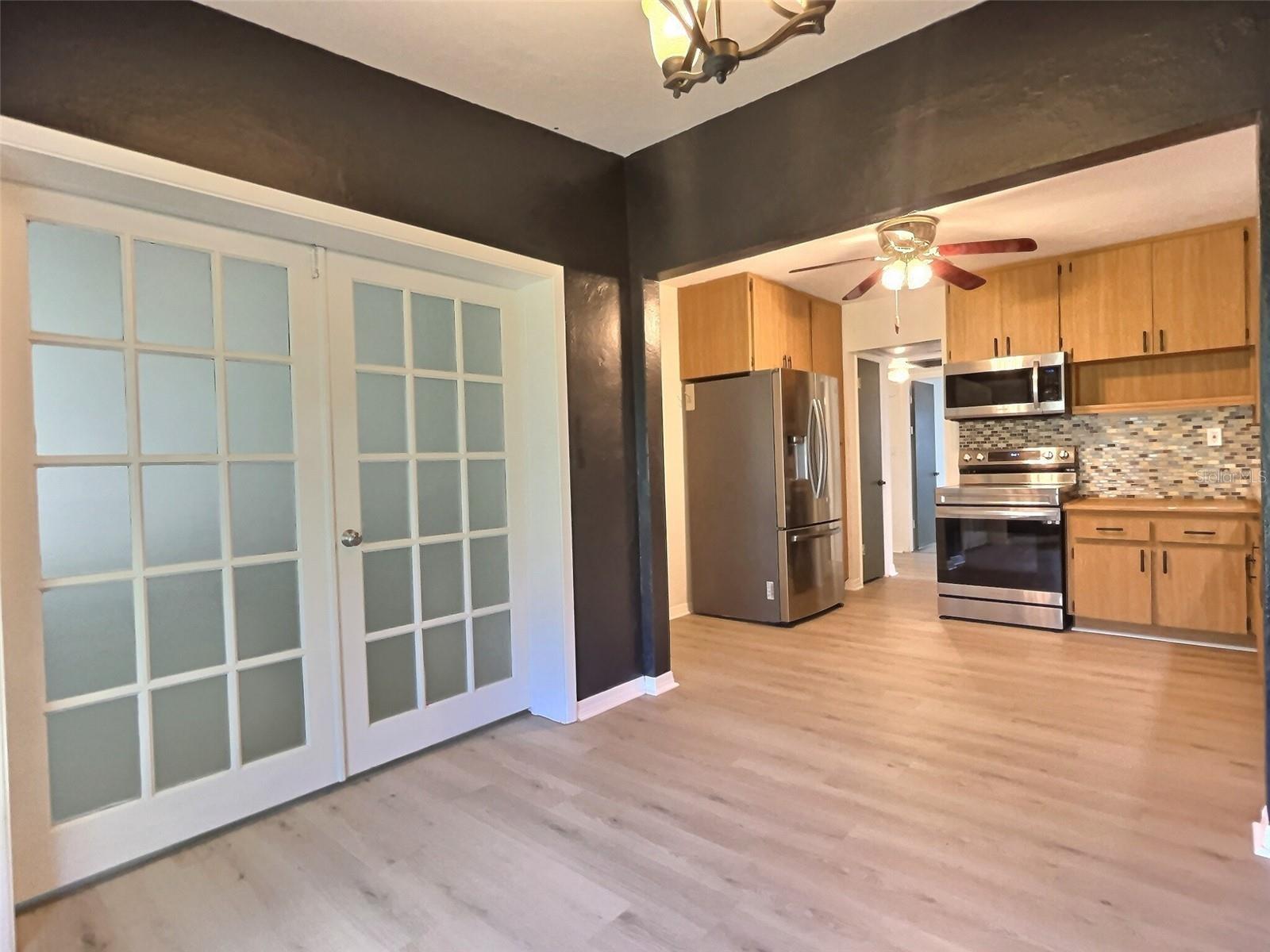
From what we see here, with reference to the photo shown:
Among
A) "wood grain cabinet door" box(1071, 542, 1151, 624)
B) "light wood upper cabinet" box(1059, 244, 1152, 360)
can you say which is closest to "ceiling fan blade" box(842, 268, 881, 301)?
"light wood upper cabinet" box(1059, 244, 1152, 360)

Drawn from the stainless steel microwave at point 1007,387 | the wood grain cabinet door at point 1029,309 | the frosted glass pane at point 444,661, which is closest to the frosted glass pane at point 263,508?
the frosted glass pane at point 444,661

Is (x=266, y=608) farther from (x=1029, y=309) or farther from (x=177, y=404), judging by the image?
(x=1029, y=309)

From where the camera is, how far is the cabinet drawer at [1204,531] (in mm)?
3676

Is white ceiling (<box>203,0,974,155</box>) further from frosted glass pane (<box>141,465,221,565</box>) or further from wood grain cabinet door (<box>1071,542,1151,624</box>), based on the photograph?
wood grain cabinet door (<box>1071,542,1151,624</box>)

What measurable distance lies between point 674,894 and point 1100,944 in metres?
1.00

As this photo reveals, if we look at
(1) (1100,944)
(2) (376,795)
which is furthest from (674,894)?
(2) (376,795)

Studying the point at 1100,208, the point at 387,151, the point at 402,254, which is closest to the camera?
the point at 387,151

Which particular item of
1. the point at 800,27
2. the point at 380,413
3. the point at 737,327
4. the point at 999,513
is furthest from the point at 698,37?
the point at 999,513

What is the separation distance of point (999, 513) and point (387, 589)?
12.2 ft

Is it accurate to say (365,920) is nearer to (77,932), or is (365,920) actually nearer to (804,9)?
(77,932)

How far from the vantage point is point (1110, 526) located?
13.3 feet

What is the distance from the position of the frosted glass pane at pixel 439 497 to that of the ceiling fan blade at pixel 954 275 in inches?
107

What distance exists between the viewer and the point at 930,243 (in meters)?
3.62

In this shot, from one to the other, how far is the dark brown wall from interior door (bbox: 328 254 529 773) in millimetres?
300
